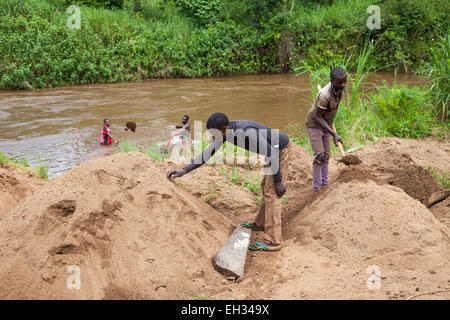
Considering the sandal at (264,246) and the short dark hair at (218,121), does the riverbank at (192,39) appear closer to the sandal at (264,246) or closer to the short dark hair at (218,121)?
the short dark hair at (218,121)

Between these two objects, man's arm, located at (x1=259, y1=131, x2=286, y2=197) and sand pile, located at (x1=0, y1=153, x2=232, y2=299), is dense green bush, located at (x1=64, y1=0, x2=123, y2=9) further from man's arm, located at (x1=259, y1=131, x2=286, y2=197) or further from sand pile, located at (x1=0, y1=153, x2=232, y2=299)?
man's arm, located at (x1=259, y1=131, x2=286, y2=197)

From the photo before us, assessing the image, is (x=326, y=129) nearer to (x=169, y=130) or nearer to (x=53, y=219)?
(x=53, y=219)

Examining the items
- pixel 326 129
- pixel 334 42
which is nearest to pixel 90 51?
pixel 334 42

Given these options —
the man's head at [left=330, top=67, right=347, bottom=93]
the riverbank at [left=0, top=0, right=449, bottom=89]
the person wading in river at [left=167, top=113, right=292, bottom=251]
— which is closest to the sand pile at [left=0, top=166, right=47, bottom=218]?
the person wading in river at [left=167, top=113, right=292, bottom=251]

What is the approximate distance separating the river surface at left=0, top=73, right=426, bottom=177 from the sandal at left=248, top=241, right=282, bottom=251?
13.6ft

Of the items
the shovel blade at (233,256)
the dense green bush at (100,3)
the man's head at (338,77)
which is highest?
the dense green bush at (100,3)

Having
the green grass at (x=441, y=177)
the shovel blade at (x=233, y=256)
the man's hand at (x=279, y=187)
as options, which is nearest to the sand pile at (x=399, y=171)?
the green grass at (x=441, y=177)

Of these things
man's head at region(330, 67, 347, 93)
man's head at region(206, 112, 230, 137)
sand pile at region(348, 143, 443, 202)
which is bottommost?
sand pile at region(348, 143, 443, 202)

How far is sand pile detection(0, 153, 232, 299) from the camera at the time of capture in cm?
260

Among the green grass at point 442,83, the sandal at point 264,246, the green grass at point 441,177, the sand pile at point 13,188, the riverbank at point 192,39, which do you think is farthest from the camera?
the riverbank at point 192,39

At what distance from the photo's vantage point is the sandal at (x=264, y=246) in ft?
11.3

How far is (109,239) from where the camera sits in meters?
2.87

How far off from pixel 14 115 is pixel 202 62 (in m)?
7.99

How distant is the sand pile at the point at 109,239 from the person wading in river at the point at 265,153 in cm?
40
